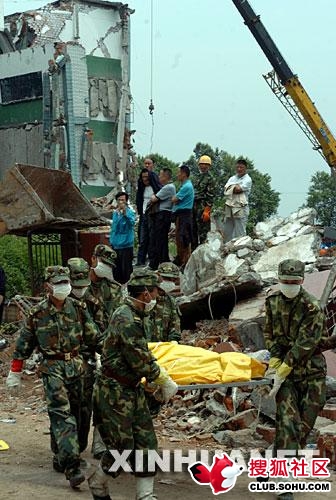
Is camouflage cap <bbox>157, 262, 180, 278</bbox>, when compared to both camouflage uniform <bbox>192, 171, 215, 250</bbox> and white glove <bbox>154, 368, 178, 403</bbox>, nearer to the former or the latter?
white glove <bbox>154, 368, 178, 403</bbox>

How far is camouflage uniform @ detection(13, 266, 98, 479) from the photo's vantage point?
7148mm

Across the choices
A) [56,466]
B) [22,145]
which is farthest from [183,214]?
[22,145]

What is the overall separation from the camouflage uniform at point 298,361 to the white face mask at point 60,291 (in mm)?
1759

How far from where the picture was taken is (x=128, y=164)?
28.7m

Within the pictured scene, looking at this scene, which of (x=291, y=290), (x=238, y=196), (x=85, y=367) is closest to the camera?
(x=291, y=290)

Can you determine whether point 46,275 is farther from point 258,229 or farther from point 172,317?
point 258,229

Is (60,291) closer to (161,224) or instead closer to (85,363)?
(85,363)

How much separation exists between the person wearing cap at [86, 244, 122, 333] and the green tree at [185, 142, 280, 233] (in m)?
17.7

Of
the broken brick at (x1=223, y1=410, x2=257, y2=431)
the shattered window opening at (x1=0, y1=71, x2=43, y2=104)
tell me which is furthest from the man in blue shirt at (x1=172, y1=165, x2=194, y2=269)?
the shattered window opening at (x1=0, y1=71, x2=43, y2=104)

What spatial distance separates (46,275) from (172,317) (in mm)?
1504

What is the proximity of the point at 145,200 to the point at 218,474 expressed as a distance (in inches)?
278

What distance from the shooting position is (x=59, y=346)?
7.36m

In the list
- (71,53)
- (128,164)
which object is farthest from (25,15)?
(128,164)

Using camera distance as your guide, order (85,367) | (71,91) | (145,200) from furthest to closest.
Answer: (71,91), (145,200), (85,367)
